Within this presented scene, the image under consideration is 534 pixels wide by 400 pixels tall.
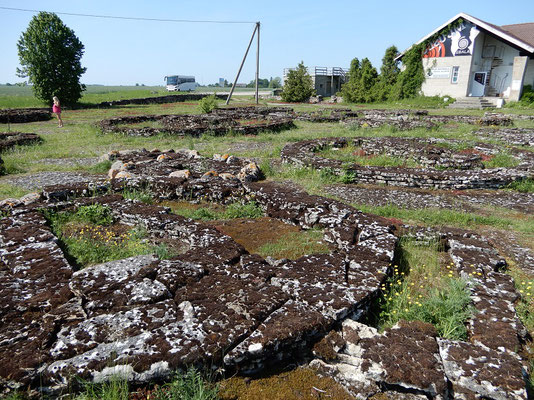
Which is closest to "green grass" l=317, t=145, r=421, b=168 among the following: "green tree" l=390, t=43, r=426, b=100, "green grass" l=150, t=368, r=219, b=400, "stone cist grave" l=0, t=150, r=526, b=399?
"stone cist grave" l=0, t=150, r=526, b=399

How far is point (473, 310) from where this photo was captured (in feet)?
10.9

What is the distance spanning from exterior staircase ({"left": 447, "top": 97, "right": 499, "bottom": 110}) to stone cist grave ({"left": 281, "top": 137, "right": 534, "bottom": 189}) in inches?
762

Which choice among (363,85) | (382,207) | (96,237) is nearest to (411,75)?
(363,85)

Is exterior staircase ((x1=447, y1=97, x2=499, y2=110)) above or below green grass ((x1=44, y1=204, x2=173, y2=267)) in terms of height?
above

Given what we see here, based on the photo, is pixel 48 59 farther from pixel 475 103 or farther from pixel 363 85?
pixel 475 103

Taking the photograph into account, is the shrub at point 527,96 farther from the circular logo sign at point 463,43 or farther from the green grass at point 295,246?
the green grass at point 295,246

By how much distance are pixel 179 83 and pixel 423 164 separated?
2374 inches

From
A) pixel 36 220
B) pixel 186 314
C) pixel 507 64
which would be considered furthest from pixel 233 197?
pixel 507 64

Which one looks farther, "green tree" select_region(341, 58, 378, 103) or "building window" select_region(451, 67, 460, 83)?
"green tree" select_region(341, 58, 378, 103)

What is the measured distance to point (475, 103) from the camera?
28.3m

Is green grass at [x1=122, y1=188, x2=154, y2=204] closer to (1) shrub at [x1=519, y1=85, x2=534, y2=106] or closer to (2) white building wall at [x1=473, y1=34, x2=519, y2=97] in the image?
(1) shrub at [x1=519, y1=85, x2=534, y2=106]

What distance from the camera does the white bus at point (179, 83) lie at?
61513 mm

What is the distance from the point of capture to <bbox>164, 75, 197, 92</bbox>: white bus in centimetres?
6151

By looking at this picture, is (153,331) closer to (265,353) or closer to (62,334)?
(62,334)
